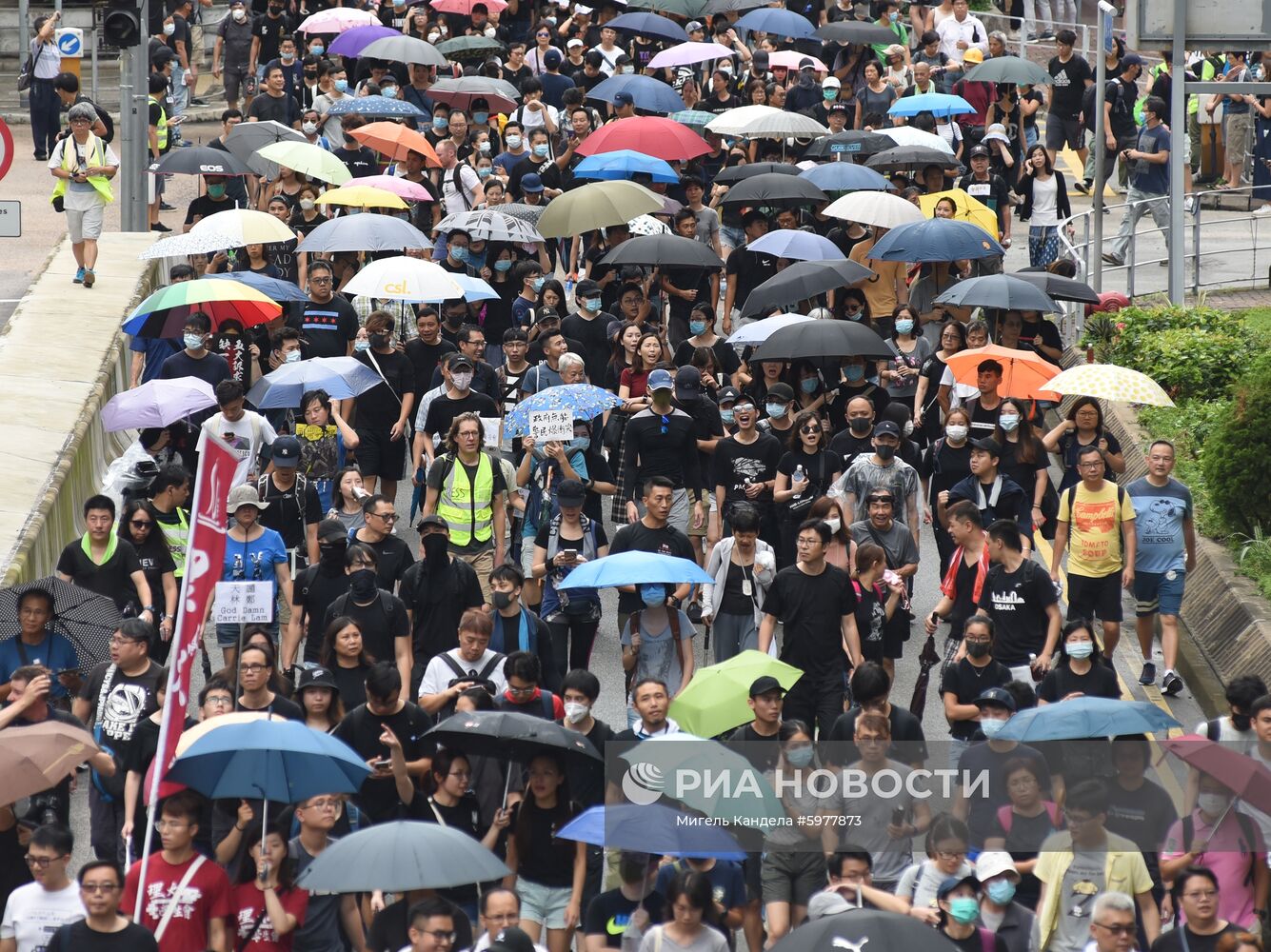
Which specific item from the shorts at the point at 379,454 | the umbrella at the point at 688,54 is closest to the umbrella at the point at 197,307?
the shorts at the point at 379,454

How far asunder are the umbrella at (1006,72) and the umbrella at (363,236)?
945 centimetres

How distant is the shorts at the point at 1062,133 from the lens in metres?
26.8

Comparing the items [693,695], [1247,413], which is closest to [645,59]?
[1247,413]

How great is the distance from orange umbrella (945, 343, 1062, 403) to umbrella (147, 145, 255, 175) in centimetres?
783

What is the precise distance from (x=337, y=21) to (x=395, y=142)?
741 centimetres

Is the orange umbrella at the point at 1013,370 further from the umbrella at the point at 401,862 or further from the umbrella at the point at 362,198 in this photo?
the umbrella at the point at 401,862

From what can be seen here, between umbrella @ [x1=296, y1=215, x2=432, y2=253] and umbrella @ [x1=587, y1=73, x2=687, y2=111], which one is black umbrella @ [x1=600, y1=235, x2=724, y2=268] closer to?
umbrella @ [x1=296, y1=215, x2=432, y2=253]

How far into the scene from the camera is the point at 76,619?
1208 cm

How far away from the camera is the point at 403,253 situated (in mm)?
19188

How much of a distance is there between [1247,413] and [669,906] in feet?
24.1

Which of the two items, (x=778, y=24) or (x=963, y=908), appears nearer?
(x=963, y=908)

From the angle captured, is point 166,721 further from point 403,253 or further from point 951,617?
point 403,253

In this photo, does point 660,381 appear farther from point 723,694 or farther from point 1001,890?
point 1001,890

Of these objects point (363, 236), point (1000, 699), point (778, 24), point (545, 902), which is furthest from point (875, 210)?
point (545, 902)
